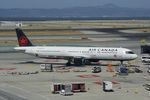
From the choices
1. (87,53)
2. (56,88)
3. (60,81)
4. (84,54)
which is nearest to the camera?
(56,88)

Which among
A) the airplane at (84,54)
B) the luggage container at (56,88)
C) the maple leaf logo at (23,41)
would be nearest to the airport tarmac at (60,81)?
the luggage container at (56,88)

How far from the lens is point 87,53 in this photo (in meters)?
96.2

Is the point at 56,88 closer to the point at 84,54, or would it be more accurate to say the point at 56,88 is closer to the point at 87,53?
the point at 87,53

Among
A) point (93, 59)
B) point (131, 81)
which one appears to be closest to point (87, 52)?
point (93, 59)

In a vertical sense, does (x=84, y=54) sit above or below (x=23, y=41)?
below

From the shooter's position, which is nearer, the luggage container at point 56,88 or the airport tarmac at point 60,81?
the airport tarmac at point 60,81

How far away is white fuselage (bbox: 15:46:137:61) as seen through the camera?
95562 millimetres

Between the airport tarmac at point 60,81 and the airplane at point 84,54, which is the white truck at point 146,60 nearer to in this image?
the airport tarmac at point 60,81

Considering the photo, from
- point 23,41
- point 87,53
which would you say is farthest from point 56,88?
point 23,41

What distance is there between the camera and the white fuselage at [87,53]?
9556 cm

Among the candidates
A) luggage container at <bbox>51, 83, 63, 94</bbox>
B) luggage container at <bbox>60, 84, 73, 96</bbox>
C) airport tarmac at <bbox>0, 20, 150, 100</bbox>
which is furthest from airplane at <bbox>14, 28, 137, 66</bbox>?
luggage container at <bbox>60, 84, 73, 96</bbox>

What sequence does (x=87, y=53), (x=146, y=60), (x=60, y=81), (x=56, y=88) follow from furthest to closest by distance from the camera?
(x=146, y=60) < (x=87, y=53) < (x=60, y=81) < (x=56, y=88)

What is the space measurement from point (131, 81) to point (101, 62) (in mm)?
29592

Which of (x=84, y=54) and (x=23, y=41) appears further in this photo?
(x=23, y=41)
